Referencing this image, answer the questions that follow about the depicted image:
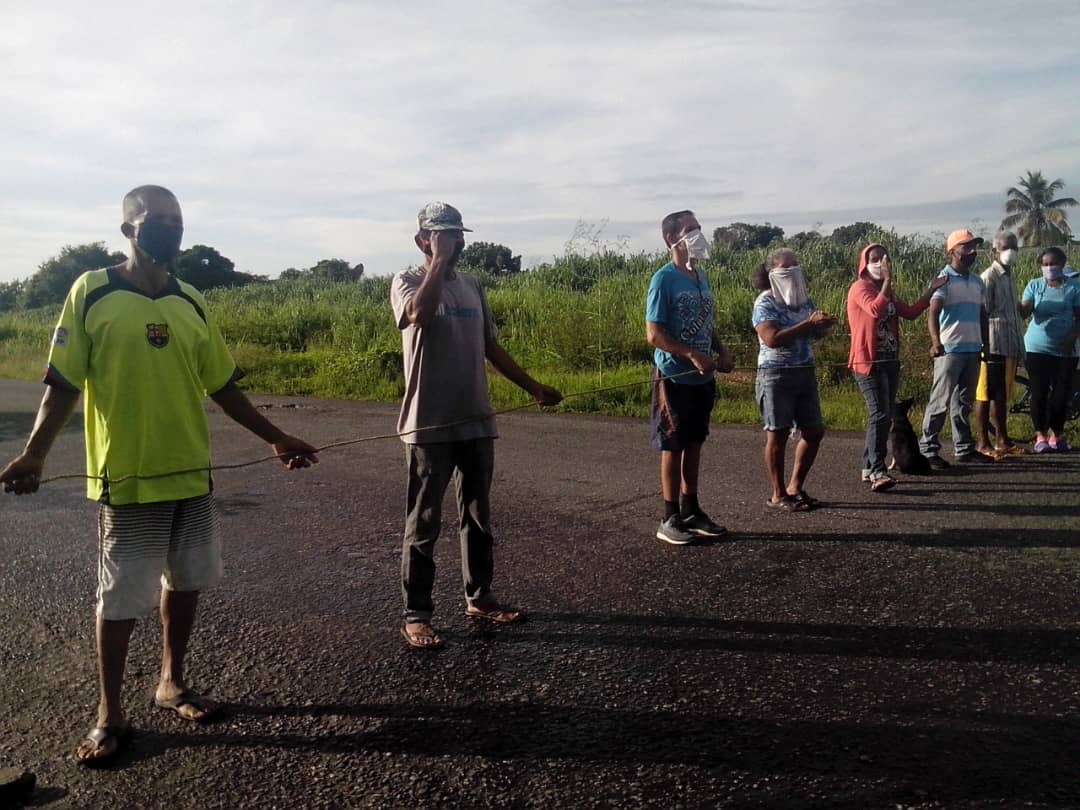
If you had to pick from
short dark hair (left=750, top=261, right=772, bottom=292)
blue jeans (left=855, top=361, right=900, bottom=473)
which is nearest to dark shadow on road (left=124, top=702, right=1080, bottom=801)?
short dark hair (left=750, top=261, right=772, bottom=292)

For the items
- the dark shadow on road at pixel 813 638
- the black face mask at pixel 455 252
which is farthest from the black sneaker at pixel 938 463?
the black face mask at pixel 455 252

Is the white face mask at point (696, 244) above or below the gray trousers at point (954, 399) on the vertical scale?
above

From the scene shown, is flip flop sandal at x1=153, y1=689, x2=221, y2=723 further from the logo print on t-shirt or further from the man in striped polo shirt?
the man in striped polo shirt

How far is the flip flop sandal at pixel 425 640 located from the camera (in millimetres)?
4094

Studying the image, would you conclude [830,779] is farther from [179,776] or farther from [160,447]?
[160,447]

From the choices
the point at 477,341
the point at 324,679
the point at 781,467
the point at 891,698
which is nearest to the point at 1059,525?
the point at 781,467

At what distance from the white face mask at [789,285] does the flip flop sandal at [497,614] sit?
2.96 metres

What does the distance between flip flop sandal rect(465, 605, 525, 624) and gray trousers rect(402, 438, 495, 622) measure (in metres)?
0.24

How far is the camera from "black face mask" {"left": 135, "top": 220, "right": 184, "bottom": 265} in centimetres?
333

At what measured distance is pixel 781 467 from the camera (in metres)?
6.37

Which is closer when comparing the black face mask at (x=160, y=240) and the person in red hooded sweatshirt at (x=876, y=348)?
the black face mask at (x=160, y=240)

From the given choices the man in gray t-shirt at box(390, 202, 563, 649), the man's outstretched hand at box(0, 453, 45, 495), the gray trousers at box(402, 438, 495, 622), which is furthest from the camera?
the gray trousers at box(402, 438, 495, 622)

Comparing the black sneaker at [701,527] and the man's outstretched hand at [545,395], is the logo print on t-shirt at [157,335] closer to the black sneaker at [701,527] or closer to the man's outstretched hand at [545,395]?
the man's outstretched hand at [545,395]

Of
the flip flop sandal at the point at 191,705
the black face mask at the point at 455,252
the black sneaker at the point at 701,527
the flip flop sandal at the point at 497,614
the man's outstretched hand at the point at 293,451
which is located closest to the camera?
the flip flop sandal at the point at 191,705
